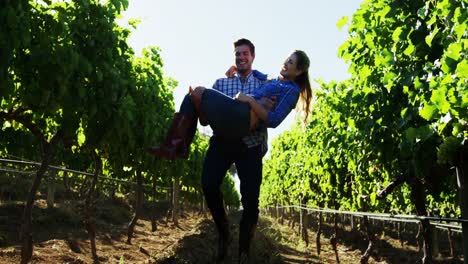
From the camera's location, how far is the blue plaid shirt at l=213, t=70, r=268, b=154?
3844 millimetres

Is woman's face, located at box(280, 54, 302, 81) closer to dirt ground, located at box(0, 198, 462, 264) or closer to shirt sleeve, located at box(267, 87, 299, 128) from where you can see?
shirt sleeve, located at box(267, 87, 299, 128)

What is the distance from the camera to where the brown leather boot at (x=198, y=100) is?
3448 millimetres

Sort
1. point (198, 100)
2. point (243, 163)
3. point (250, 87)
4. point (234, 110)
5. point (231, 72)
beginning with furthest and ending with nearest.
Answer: point (231, 72)
point (250, 87)
point (243, 163)
point (198, 100)
point (234, 110)

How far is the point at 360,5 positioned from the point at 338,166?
5066 mm

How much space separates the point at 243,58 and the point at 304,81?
22.0 inches

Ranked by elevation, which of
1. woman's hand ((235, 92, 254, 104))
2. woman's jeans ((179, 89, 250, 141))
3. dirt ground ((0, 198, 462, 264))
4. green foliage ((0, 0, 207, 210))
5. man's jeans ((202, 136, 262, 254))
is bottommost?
dirt ground ((0, 198, 462, 264))

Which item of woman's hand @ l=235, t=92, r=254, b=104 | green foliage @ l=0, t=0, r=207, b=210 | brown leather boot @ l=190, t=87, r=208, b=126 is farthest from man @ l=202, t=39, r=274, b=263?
green foliage @ l=0, t=0, r=207, b=210

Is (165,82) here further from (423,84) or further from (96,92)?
(423,84)

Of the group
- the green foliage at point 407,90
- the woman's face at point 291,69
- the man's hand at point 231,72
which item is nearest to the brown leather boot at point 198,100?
the man's hand at point 231,72

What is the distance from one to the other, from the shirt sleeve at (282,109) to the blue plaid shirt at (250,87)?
0.28m

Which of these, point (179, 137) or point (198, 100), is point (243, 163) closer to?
point (179, 137)

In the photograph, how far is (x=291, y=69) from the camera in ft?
12.7

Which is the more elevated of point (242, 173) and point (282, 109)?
point (282, 109)

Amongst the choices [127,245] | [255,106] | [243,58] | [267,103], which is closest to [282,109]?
[267,103]
